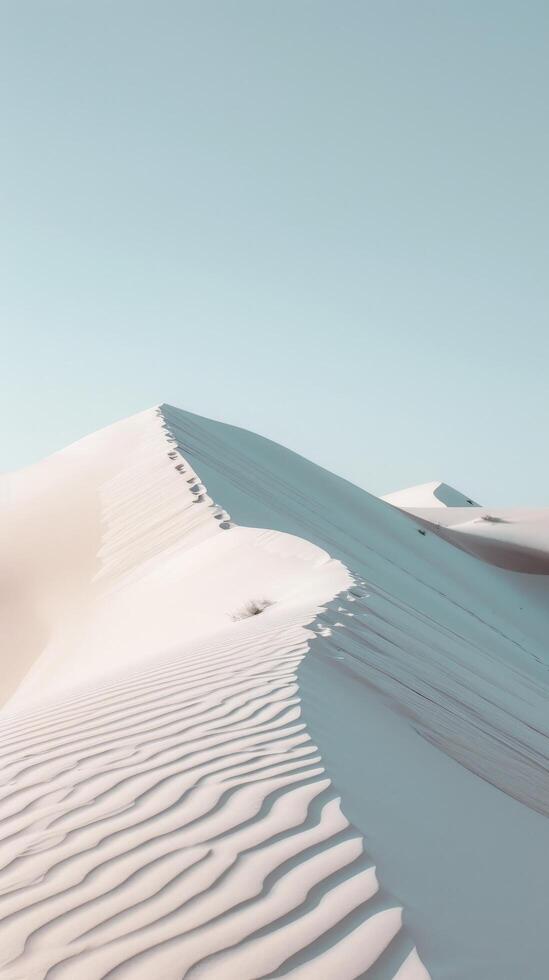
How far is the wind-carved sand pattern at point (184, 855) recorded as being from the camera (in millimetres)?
2291

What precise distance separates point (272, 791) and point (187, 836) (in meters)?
0.41

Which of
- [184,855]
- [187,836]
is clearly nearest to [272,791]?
[187,836]

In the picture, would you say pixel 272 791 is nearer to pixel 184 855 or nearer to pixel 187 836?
pixel 187 836

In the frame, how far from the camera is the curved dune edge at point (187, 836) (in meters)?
2.30

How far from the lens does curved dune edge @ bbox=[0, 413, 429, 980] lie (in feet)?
7.54

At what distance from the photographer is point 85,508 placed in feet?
54.2

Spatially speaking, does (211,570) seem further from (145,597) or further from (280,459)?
(280,459)

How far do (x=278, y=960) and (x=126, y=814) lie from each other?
97 cm

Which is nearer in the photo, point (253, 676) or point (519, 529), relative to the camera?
point (253, 676)

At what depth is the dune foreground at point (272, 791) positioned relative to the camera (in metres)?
2.37

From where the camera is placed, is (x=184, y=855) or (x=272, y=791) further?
(x=272, y=791)

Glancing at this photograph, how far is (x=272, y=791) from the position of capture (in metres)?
3.20

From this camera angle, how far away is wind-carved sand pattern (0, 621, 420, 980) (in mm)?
2291

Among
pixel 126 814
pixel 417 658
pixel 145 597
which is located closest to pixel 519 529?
pixel 145 597
